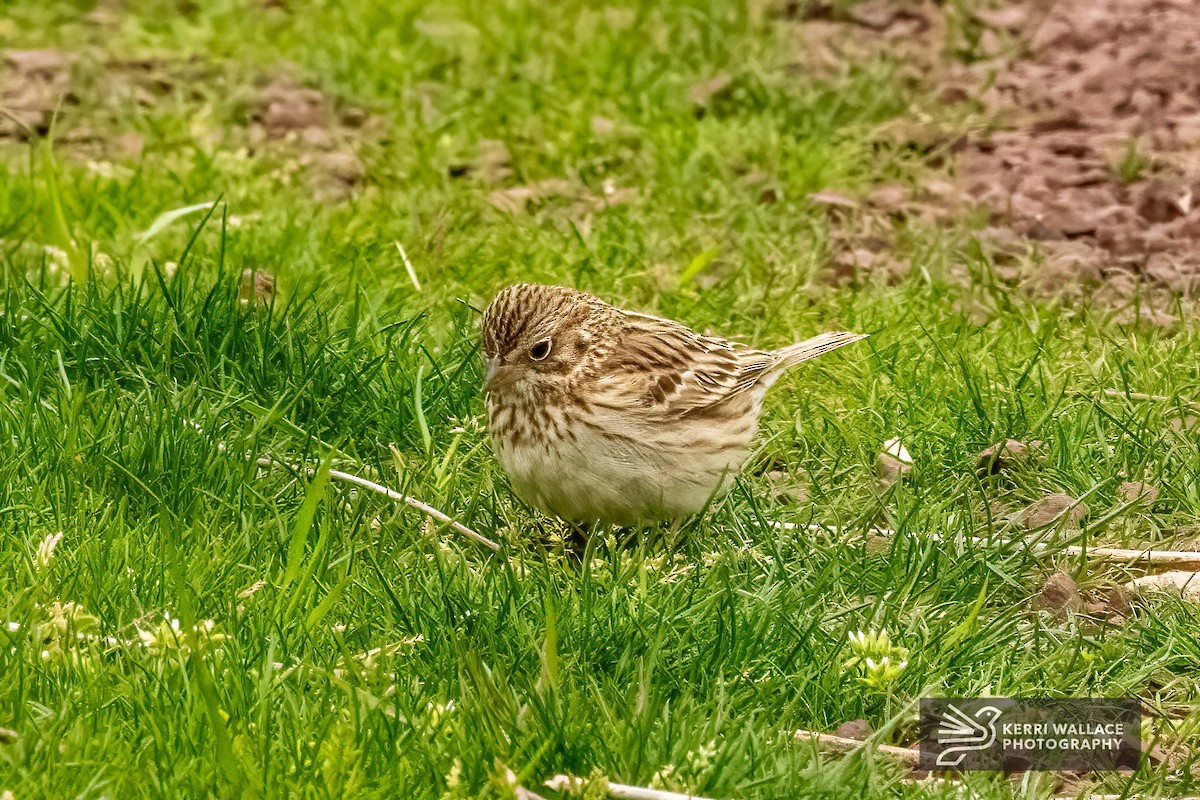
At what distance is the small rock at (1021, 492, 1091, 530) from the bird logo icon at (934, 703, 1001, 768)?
1.17 m

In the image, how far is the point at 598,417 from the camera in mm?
5738

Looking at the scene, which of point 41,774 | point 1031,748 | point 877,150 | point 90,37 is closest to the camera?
point 41,774

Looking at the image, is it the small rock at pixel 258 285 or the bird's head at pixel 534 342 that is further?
the small rock at pixel 258 285

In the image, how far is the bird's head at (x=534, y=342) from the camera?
579cm

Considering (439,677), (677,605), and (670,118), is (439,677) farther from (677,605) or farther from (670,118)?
(670,118)

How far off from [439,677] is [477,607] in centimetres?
30

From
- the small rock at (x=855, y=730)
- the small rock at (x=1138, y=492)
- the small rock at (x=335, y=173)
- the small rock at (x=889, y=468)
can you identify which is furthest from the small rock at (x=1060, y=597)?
the small rock at (x=335, y=173)

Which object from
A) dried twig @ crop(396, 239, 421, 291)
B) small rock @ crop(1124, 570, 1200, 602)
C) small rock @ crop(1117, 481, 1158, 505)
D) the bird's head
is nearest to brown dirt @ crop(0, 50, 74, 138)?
dried twig @ crop(396, 239, 421, 291)

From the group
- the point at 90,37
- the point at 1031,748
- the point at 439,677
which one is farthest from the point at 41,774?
the point at 90,37

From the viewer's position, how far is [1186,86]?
32.1ft

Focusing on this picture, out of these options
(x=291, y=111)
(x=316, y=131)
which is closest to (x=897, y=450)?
(x=316, y=131)

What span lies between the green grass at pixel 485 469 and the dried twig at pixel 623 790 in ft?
0.29

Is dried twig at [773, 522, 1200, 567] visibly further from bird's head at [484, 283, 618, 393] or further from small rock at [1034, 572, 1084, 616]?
bird's head at [484, 283, 618, 393]

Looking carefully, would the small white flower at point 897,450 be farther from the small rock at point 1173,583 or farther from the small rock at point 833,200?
the small rock at point 833,200
